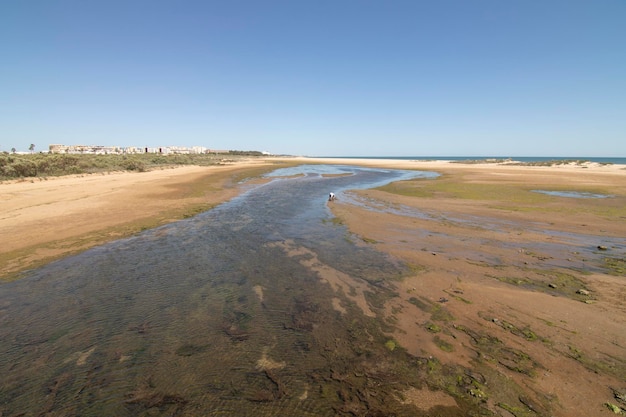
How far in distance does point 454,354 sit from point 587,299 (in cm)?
455

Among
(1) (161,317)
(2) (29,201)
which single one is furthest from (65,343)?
(2) (29,201)


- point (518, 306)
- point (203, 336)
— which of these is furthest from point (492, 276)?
point (203, 336)

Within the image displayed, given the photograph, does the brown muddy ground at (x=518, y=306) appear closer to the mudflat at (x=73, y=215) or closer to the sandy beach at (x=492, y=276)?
the sandy beach at (x=492, y=276)

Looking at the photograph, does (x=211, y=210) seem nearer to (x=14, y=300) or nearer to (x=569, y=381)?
(x=14, y=300)

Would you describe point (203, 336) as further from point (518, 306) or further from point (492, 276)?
point (492, 276)

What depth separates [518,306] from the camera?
6.53 metres

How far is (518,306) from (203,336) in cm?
720

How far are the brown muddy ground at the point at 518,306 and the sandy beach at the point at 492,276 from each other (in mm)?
25

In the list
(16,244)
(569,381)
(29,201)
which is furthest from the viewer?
(29,201)

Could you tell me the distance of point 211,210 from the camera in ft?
59.5

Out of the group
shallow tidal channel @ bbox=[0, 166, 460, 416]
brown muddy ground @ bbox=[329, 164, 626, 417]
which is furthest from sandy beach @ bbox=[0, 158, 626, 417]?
shallow tidal channel @ bbox=[0, 166, 460, 416]

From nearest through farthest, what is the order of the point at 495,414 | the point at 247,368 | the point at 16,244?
1. the point at 495,414
2. the point at 247,368
3. the point at 16,244

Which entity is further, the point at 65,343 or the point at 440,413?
the point at 65,343

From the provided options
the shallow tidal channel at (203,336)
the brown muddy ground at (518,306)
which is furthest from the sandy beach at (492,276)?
the shallow tidal channel at (203,336)
